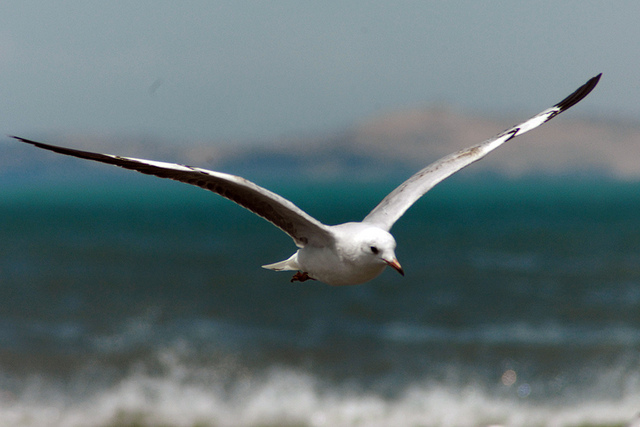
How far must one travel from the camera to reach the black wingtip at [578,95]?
9742 millimetres

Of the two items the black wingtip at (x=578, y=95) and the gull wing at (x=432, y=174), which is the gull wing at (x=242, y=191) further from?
the black wingtip at (x=578, y=95)

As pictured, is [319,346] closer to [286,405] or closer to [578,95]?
[286,405]

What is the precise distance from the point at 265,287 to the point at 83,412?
539 inches

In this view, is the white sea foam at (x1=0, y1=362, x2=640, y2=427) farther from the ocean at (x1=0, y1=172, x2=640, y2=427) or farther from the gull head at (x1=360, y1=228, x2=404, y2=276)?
the gull head at (x1=360, y1=228, x2=404, y2=276)

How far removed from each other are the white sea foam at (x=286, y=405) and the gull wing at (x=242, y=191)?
947 centimetres

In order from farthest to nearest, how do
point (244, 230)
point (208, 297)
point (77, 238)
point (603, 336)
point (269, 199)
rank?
1. point (244, 230)
2. point (77, 238)
3. point (208, 297)
4. point (603, 336)
5. point (269, 199)

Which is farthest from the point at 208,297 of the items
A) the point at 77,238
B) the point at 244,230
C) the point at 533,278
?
the point at 244,230

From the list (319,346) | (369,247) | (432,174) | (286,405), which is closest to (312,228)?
(369,247)

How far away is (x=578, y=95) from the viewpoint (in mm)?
9906

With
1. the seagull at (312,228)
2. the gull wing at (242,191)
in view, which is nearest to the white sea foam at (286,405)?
the seagull at (312,228)

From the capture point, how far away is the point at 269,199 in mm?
6332

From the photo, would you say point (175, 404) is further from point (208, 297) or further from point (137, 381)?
point (208, 297)

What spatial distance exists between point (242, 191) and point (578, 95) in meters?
5.65

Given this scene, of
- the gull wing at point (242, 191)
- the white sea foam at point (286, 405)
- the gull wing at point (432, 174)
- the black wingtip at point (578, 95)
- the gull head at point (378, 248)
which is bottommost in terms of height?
the white sea foam at point (286, 405)
